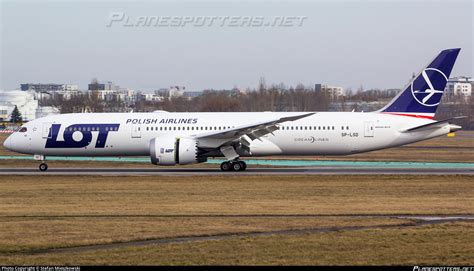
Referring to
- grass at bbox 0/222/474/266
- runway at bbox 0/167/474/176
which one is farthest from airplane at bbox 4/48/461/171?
grass at bbox 0/222/474/266

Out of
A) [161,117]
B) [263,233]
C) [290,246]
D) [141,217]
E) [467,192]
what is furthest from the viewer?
[161,117]

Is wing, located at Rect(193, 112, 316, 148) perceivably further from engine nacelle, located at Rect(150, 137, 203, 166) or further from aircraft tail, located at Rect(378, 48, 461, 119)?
aircraft tail, located at Rect(378, 48, 461, 119)

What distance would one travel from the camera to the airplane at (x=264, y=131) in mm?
41031

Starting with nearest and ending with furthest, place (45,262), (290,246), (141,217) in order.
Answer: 1. (45,262)
2. (290,246)
3. (141,217)

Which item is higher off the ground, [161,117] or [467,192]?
[161,117]

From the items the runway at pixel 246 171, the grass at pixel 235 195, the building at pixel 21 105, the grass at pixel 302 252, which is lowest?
the runway at pixel 246 171

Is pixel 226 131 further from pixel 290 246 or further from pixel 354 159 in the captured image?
pixel 290 246

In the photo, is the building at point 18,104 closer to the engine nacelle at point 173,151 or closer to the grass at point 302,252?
the engine nacelle at point 173,151

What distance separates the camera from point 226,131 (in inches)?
1569

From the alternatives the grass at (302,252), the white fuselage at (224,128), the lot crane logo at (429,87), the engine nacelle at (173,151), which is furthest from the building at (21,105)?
the grass at (302,252)

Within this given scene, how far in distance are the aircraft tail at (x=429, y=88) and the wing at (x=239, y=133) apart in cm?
588

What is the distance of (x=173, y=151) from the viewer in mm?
39531

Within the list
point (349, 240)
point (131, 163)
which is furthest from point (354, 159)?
point (349, 240)

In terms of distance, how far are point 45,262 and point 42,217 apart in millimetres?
7920
